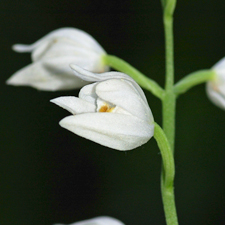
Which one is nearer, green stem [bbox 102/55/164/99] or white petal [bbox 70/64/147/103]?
white petal [bbox 70/64/147/103]

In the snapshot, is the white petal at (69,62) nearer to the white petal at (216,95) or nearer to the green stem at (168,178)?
the white petal at (216,95)

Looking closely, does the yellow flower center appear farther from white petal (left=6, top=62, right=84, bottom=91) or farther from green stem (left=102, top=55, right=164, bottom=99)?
white petal (left=6, top=62, right=84, bottom=91)

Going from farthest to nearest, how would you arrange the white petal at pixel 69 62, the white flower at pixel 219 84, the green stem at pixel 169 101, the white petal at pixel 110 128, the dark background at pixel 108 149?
the dark background at pixel 108 149 < the white petal at pixel 69 62 < the white flower at pixel 219 84 < the green stem at pixel 169 101 < the white petal at pixel 110 128

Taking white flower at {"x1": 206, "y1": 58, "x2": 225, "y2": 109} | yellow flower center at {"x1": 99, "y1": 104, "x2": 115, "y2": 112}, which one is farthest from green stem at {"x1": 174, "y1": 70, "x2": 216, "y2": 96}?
yellow flower center at {"x1": 99, "y1": 104, "x2": 115, "y2": 112}

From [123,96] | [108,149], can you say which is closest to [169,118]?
[123,96]

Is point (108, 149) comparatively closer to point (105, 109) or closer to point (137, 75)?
point (137, 75)

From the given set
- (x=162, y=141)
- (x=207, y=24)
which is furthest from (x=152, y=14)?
(x=162, y=141)

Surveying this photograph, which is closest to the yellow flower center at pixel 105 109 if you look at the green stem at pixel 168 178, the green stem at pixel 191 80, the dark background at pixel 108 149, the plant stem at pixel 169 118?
the green stem at pixel 168 178
